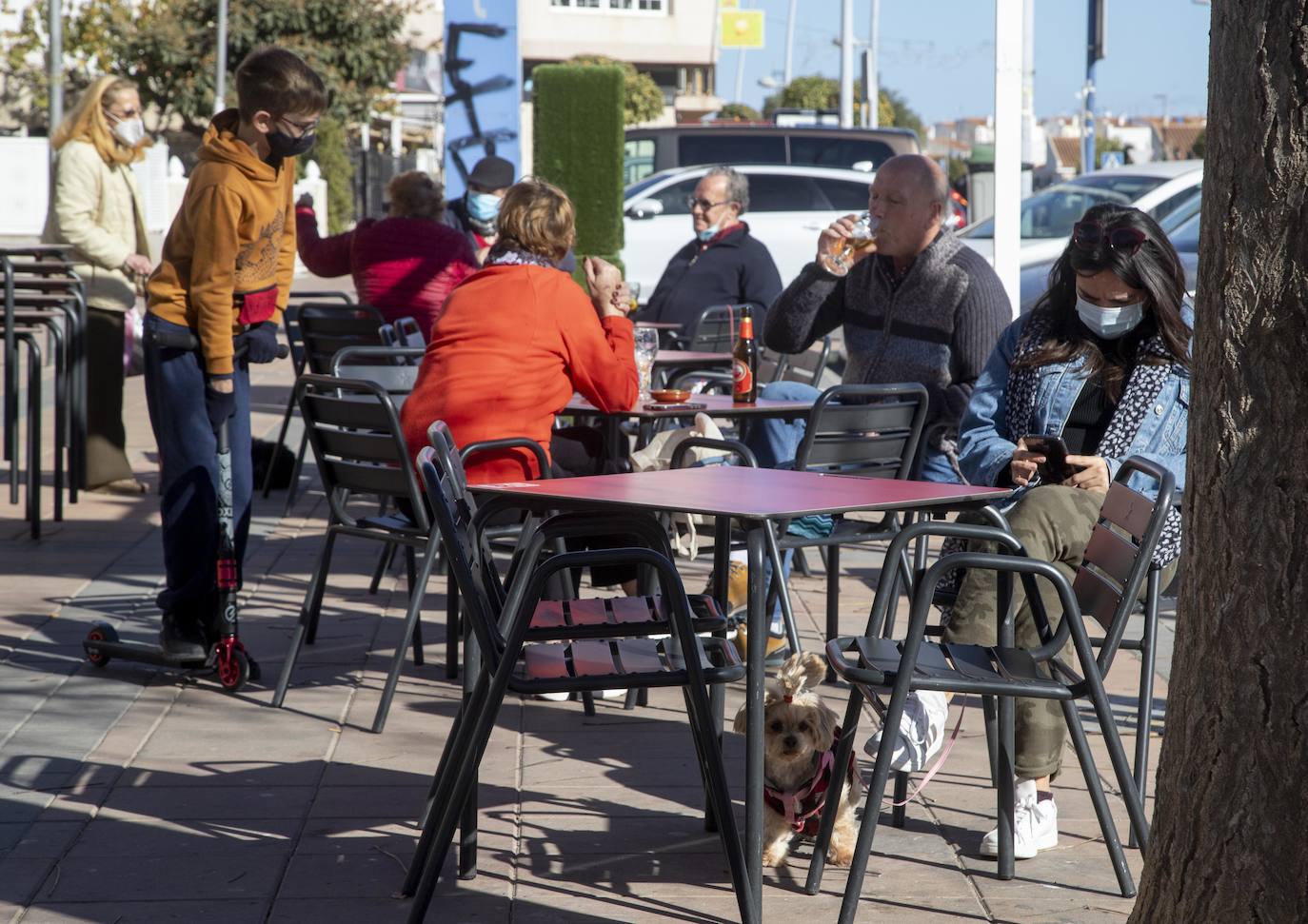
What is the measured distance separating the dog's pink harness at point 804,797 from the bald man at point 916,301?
2.05 metres

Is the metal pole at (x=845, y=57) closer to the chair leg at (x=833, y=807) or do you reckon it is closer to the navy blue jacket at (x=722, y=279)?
the navy blue jacket at (x=722, y=279)

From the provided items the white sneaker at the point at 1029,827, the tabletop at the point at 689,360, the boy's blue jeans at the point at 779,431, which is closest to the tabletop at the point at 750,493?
the white sneaker at the point at 1029,827

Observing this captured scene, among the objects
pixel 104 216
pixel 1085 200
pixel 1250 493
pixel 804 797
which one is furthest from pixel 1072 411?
pixel 1085 200

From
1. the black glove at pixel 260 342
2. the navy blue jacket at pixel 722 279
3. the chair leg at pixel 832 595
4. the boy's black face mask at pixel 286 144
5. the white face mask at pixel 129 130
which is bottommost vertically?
the chair leg at pixel 832 595

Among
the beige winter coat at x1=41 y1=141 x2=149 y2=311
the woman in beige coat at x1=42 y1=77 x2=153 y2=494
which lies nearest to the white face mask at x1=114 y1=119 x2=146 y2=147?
the woman in beige coat at x1=42 y1=77 x2=153 y2=494

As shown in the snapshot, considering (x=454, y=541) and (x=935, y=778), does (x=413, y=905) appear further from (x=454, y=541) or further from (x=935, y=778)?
(x=935, y=778)

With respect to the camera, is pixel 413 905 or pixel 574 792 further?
pixel 574 792

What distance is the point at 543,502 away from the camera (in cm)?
347

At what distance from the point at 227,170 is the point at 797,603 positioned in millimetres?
2701

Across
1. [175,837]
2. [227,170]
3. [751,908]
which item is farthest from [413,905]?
Answer: [227,170]

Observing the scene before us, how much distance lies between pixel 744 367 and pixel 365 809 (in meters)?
2.25

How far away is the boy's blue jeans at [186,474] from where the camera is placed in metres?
5.28

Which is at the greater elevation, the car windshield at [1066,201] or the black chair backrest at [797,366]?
the car windshield at [1066,201]

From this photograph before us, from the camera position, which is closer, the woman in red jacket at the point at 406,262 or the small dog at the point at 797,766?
the small dog at the point at 797,766
